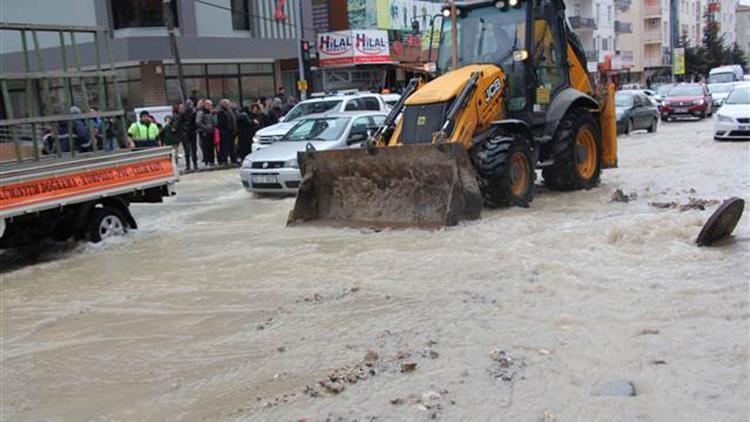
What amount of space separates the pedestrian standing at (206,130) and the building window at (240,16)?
1129 centimetres

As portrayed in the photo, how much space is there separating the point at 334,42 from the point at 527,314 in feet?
96.5

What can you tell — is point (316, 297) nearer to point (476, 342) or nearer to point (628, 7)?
point (476, 342)

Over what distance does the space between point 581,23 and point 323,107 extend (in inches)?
1938

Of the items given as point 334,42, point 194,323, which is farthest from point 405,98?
point 334,42

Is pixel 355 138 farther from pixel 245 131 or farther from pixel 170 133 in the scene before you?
pixel 170 133

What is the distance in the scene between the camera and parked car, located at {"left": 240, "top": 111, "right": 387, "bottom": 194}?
13.2 meters

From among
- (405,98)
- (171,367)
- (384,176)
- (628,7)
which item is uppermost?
(628,7)

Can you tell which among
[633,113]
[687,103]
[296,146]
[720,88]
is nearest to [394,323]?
[296,146]

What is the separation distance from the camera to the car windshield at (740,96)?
757 inches

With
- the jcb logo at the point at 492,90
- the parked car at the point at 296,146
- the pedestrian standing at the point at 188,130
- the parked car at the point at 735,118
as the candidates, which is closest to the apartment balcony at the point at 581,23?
the parked car at the point at 735,118

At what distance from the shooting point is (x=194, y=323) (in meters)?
6.32

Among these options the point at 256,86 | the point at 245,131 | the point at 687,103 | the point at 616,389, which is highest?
the point at 256,86

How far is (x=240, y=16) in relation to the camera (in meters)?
30.5

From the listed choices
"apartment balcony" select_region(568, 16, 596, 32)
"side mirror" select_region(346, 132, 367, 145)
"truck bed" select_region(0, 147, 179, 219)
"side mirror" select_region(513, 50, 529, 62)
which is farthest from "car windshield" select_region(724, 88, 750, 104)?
"apartment balcony" select_region(568, 16, 596, 32)
